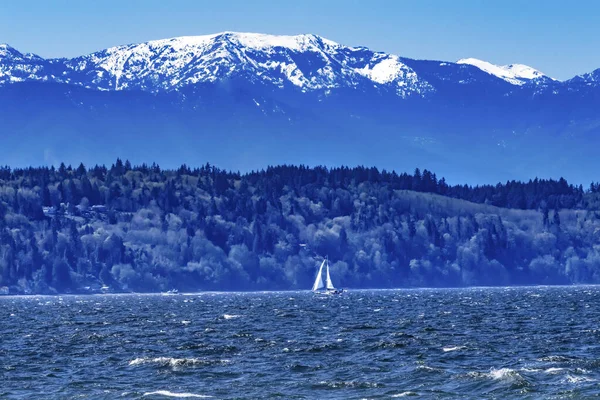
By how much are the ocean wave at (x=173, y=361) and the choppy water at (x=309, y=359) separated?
0.18 ft

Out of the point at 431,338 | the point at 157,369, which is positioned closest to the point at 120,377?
the point at 157,369

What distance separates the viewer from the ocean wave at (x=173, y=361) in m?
78.5

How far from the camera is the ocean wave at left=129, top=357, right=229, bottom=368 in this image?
7850 centimetres

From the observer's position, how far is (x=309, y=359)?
81.1m

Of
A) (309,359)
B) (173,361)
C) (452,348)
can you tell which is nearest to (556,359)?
(452,348)

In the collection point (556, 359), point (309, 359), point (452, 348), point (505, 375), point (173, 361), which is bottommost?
point (505, 375)

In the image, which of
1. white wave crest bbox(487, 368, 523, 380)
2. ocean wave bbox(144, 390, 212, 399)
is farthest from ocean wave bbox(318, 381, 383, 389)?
ocean wave bbox(144, 390, 212, 399)

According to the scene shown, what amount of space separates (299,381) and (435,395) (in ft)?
29.0

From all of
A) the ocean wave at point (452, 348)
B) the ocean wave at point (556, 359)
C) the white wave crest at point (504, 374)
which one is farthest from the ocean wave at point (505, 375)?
the ocean wave at point (452, 348)

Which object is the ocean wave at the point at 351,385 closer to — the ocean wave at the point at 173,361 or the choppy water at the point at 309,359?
the choppy water at the point at 309,359

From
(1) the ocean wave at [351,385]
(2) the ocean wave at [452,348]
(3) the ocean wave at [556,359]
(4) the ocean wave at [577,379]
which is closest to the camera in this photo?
(4) the ocean wave at [577,379]

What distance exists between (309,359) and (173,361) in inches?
302

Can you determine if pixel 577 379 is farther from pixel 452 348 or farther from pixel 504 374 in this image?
pixel 452 348

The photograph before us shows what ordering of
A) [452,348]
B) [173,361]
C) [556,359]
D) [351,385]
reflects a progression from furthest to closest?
[452,348] → [173,361] → [556,359] → [351,385]
